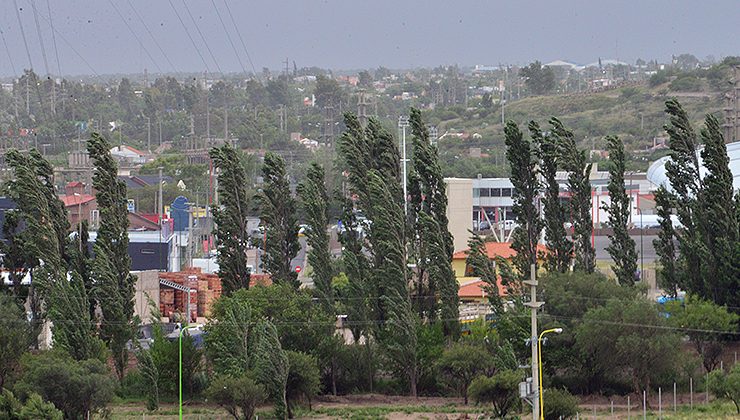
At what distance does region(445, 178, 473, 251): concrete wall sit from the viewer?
204ft

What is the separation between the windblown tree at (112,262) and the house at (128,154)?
90.6 metres

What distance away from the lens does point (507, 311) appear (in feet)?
135

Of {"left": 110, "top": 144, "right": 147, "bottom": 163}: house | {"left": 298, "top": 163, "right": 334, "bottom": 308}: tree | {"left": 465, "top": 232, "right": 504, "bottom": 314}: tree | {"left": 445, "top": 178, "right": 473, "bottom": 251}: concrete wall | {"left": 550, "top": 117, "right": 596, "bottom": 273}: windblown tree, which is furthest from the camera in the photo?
{"left": 110, "top": 144, "right": 147, "bottom": 163}: house

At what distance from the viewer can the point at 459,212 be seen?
62656 millimetres

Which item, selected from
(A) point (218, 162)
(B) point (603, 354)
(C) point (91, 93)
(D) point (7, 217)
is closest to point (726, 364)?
(B) point (603, 354)

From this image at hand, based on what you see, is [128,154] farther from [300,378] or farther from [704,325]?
[704,325]

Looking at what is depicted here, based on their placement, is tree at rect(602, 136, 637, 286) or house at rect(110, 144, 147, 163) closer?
tree at rect(602, 136, 637, 286)

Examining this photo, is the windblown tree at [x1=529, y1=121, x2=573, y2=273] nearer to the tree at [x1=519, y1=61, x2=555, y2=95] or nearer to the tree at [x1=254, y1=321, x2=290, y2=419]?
the tree at [x1=254, y1=321, x2=290, y2=419]

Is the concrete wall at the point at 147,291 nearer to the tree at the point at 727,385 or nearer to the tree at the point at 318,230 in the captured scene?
the tree at the point at 318,230

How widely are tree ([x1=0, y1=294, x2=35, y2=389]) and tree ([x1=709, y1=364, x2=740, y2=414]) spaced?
17.4m

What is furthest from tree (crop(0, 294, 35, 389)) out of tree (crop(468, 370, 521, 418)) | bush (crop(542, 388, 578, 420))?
bush (crop(542, 388, 578, 420))

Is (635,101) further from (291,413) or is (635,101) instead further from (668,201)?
(291,413)

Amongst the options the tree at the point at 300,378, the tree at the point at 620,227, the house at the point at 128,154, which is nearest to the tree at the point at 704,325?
the tree at the point at 620,227

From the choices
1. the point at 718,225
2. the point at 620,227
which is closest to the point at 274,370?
the point at 620,227
